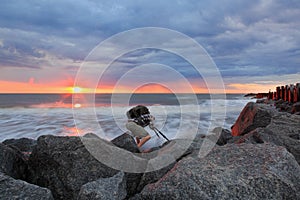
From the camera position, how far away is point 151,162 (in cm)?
325

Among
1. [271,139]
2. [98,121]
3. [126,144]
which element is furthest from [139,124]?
[98,121]

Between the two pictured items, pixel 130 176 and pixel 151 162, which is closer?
pixel 130 176

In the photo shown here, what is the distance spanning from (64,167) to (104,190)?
95 cm

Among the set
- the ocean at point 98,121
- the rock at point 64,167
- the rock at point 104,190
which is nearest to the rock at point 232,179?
the rock at point 104,190

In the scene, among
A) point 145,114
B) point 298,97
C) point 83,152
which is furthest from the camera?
point 298,97

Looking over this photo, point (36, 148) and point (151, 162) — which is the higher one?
point (36, 148)

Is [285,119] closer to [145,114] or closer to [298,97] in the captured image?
[145,114]

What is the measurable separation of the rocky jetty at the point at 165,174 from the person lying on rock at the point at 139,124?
8.76 ft

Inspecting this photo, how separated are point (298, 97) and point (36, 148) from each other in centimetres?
1542

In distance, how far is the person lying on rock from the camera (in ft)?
21.1

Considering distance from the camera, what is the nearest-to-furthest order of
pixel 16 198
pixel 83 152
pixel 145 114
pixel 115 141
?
pixel 16 198, pixel 83 152, pixel 115 141, pixel 145 114

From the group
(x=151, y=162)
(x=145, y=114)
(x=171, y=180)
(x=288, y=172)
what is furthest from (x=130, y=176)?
(x=145, y=114)

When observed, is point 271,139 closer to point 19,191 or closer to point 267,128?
point 267,128

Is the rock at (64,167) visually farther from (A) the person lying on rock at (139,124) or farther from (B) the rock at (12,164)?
(A) the person lying on rock at (139,124)
